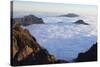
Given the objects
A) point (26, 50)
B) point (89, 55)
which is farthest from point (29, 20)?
point (89, 55)

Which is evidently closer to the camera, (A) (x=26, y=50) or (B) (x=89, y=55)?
(A) (x=26, y=50)

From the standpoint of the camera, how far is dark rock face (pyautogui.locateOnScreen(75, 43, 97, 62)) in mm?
2476

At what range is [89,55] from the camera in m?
A: 2.52

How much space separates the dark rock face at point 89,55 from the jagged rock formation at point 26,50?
334 millimetres

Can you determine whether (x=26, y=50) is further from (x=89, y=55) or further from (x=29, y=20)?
(x=89, y=55)

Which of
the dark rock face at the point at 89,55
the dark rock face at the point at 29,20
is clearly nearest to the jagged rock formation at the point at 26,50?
the dark rock face at the point at 29,20

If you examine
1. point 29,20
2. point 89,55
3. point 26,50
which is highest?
point 29,20

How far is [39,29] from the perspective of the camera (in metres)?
2.33

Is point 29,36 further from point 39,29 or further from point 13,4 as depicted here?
point 13,4

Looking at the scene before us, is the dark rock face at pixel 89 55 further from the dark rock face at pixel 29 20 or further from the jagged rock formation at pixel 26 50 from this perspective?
the dark rock face at pixel 29 20

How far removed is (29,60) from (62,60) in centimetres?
38

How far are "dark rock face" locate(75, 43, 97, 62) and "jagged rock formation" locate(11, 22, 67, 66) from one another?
0.33 metres

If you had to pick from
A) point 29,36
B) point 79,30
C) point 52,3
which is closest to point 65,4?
point 52,3

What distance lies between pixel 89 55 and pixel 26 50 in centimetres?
76
